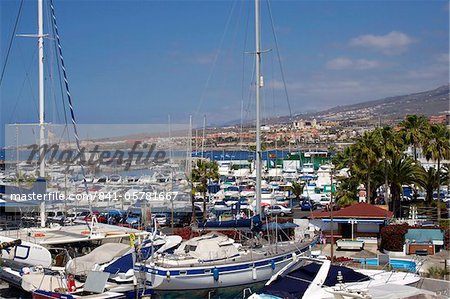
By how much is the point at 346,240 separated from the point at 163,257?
33.2 feet

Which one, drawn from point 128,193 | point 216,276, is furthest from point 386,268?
point 128,193

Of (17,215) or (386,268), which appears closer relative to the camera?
(386,268)

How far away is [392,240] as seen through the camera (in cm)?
2506

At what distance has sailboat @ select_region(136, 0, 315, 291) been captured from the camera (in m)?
18.9

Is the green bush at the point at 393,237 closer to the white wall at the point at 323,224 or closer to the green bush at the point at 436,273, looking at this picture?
the white wall at the point at 323,224

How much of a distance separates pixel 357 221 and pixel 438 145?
28.4 feet

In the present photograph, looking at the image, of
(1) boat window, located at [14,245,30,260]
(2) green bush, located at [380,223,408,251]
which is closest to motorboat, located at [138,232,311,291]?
(1) boat window, located at [14,245,30,260]

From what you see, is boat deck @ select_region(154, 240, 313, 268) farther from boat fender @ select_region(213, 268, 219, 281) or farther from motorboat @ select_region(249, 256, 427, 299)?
motorboat @ select_region(249, 256, 427, 299)

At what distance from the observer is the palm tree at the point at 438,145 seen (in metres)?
33.0

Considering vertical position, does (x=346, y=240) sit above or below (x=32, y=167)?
below

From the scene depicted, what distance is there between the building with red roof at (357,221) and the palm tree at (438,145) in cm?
618

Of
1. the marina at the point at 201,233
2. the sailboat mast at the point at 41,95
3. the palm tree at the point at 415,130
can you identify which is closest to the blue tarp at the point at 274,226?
the marina at the point at 201,233

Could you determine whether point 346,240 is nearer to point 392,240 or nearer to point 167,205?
point 392,240

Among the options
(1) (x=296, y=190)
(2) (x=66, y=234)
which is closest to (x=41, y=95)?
(2) (x=66, y=234)
